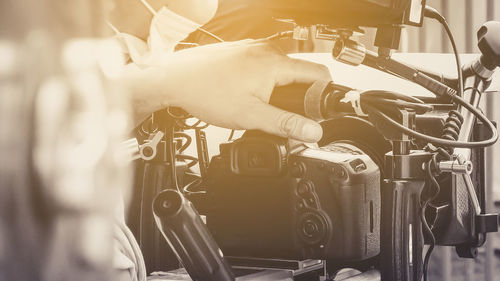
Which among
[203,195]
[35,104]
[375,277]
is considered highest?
[35,104]

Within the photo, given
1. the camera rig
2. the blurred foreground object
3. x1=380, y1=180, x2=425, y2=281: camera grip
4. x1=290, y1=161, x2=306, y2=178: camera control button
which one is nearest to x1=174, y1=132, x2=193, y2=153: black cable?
the camera rig

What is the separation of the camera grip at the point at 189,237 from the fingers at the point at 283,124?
4.8 inches

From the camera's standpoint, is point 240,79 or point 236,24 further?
point 236,24

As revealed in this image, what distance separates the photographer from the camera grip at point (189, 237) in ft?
2.37

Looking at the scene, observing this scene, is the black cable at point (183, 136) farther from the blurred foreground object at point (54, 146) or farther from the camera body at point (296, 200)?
the blurred foreground object at point (54, 146)

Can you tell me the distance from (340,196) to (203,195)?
9.6 inches

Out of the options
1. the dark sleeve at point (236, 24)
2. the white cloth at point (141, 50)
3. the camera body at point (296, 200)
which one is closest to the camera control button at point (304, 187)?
the camera body at point (296, 200)

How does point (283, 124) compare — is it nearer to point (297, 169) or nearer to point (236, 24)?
point (297, 169)

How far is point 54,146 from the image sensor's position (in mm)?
351

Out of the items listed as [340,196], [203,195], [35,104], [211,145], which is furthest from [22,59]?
[211,145]

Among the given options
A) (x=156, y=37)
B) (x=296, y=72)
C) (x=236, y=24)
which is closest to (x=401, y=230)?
(x=296, y=72)

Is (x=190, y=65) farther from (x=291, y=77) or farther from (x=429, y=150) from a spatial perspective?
(x=429, y=150)

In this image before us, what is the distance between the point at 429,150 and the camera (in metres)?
0.79

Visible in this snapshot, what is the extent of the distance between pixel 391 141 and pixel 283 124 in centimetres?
13
